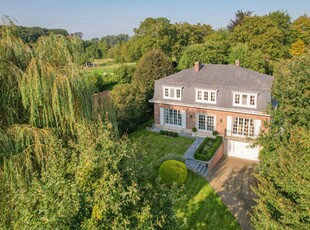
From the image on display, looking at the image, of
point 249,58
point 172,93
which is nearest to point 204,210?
point 172,93

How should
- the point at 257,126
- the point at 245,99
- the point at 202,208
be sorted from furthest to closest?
the point at 245,99
the point at 257,126
the point at 202,208

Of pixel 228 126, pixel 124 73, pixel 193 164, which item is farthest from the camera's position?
pixel 124 73

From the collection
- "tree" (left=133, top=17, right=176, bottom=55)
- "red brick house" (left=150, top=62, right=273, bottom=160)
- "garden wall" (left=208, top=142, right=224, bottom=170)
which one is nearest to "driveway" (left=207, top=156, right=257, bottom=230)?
"garden wall" (left=208, top=142, right=224, bottom=170)

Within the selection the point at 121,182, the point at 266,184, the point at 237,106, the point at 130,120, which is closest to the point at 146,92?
the point at 130,120

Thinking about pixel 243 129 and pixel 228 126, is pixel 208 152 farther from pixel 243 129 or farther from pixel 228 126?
pixel 243 129

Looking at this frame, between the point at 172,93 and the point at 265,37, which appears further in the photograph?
the point at 265,37

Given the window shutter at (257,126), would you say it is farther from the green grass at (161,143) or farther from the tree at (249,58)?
the tree at (249,58)
